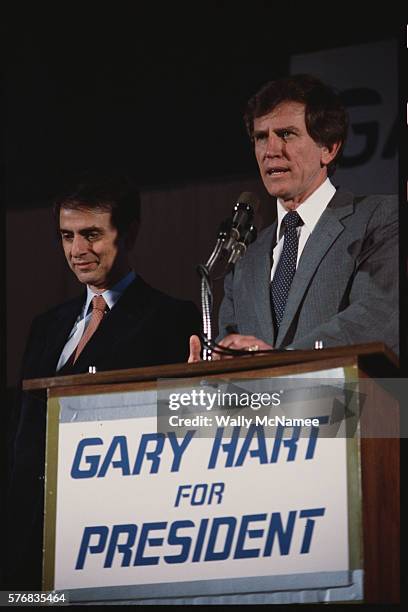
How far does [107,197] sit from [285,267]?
2.57 ft

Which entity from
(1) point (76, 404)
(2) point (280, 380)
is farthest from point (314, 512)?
(1) point (76, 404)

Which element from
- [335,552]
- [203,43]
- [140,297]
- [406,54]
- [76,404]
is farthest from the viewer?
[203,43]

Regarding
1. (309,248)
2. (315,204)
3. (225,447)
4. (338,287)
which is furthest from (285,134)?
(225,447)

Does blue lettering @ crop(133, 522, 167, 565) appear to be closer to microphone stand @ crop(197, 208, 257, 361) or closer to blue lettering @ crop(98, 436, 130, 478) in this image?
blue lettering @ crop(98, 436, 130, 478)

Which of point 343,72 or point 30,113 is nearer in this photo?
point 343,72

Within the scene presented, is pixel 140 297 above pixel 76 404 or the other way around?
above

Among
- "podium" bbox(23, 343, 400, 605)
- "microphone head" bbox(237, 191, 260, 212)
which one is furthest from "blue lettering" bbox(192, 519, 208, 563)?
"microphone head" bbox(237, 191, 260, 212)

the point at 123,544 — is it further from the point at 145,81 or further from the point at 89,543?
the point at 145,81

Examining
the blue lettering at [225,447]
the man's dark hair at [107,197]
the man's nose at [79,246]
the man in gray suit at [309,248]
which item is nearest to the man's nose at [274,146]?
the man in gray suit at [309,248]

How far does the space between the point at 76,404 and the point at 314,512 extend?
2.08ft

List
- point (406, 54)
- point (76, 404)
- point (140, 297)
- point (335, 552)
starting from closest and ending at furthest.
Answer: point (335, 552) → point (76, 404) → point (406, 54) → point (140, 297)

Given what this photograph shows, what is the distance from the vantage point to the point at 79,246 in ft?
10.7

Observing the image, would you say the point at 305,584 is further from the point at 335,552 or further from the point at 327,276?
the point at 327,276

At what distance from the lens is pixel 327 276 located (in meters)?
2.69
